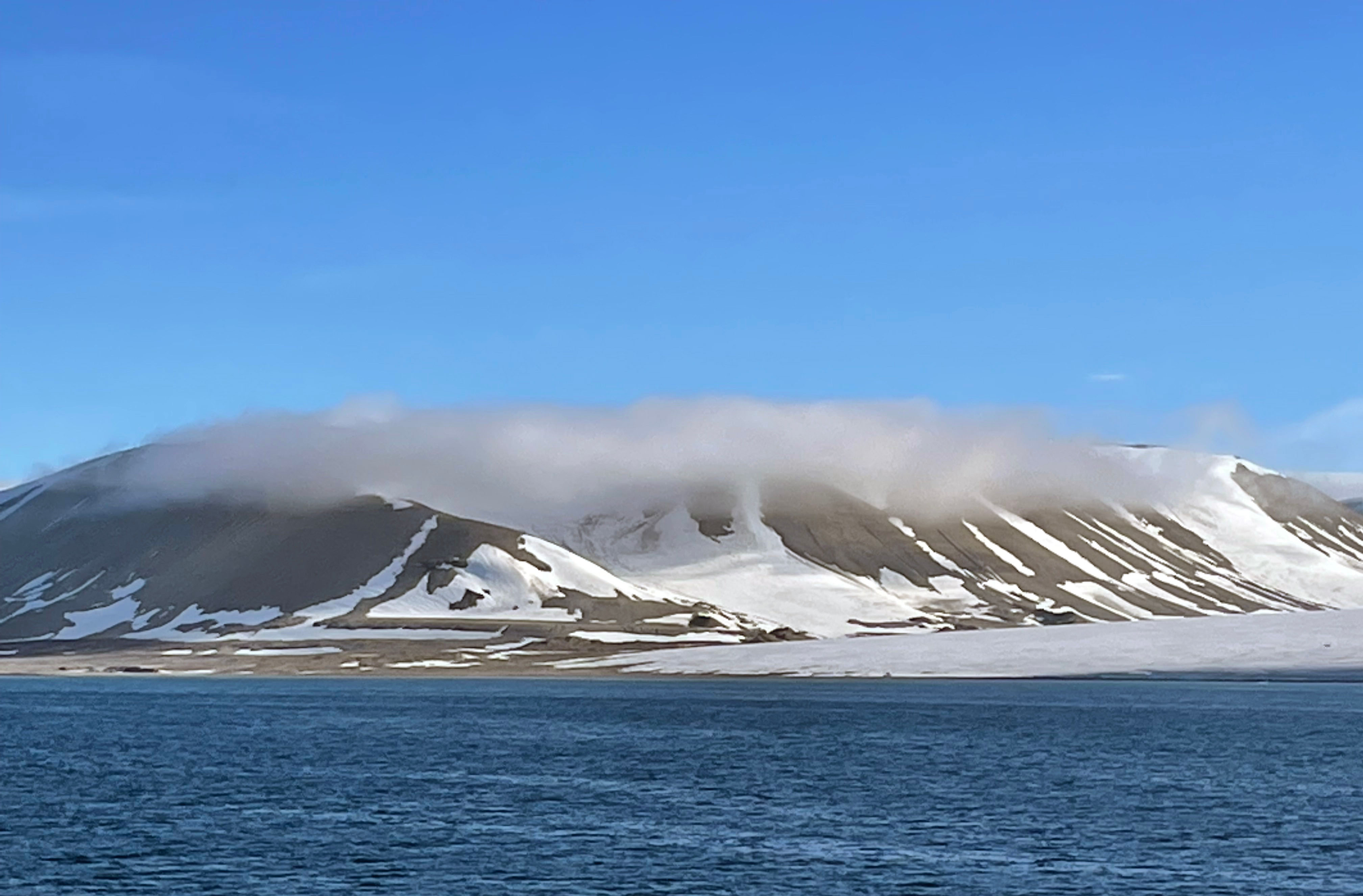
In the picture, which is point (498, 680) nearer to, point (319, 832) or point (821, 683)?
point (821, 683)

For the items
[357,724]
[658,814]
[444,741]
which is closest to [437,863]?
[658,814]

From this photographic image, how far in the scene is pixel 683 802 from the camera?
60438 mm

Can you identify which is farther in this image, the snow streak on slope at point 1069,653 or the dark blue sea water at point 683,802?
the snow streak on slope at point 1069,653

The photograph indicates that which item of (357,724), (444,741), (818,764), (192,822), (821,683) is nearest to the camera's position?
(192,822)

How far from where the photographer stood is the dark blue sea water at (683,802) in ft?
144

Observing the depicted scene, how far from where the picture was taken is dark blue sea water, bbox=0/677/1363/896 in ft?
144

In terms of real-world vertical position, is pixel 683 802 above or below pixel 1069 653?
below

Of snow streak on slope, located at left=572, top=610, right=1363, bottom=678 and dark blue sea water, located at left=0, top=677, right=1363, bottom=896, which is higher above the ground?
snow streak on slope, located at left=572, top=610, right=1363, bottom=678

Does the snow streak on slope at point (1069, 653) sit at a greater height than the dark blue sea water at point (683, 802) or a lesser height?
greater

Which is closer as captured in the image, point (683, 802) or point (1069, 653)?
point (683, 802)

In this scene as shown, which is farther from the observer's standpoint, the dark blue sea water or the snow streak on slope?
the snow streak on slope

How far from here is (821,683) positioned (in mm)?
172000

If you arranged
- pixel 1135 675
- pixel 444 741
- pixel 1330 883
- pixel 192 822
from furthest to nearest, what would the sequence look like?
1. pixel 1135 675
2. pixel 444 741
3. pixel 192 822
4. pixel 1330 883

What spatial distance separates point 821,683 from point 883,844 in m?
124
